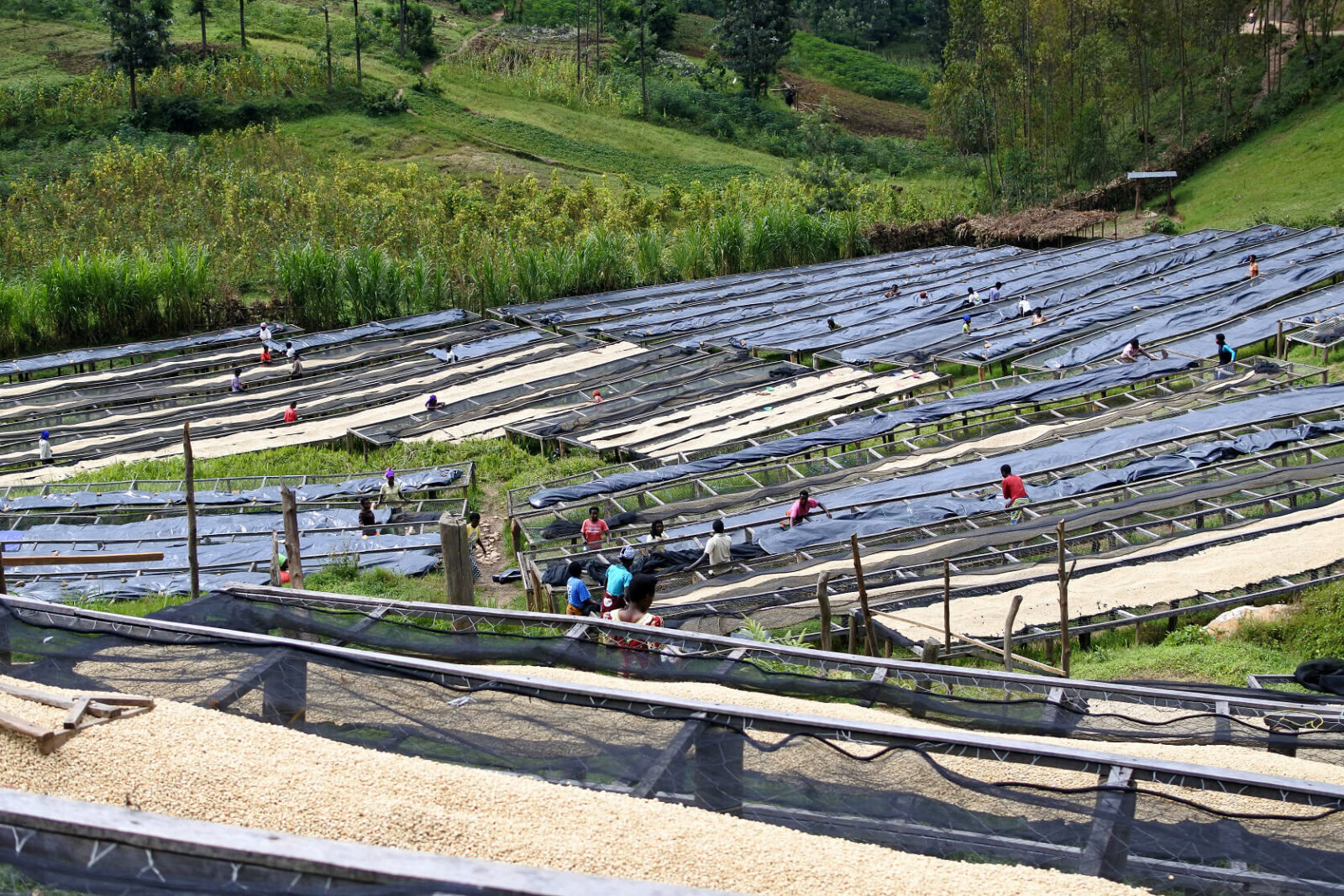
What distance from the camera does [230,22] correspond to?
192 ft

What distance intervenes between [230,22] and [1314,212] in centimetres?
4957

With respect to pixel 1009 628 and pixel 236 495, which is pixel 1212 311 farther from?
pixel 236 495

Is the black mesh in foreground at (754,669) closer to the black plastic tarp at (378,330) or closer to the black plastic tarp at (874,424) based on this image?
the black plastic tarp at (874,424)

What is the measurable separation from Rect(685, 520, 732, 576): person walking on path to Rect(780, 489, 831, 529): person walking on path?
1.26m

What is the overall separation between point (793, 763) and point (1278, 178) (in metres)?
40.5

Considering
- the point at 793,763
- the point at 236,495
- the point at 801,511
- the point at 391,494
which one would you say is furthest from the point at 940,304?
the point at 793,763

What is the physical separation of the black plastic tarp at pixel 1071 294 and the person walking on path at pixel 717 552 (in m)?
11.3

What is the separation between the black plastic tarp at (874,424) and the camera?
17609mm

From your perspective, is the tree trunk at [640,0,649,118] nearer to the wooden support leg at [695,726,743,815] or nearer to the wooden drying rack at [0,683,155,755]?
the wooden drying rack at [0,683,155,755]

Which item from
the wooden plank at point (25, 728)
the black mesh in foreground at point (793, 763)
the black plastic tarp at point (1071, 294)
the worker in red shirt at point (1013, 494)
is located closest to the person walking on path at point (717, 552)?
the worker in red shirt at point (1013, 494)

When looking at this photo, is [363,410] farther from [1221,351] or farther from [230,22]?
[230,22]

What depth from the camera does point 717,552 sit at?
1402 cm

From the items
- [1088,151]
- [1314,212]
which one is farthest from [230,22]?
[1314,212]

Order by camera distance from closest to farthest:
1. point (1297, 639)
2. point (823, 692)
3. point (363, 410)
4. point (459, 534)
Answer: point (823, 692)
point (459, 534)
point (1297, 639)
point (363, 410)
